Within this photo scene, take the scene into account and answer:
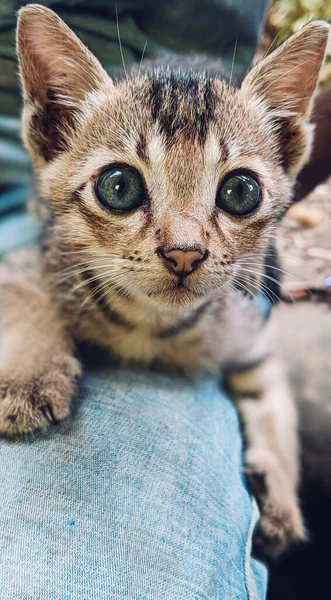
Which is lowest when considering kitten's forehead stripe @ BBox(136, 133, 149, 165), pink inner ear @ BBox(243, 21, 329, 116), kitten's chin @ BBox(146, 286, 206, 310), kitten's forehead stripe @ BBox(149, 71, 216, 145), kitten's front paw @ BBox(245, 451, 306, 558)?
kitten's front paw @ BBox(245, 451, 306, 558)

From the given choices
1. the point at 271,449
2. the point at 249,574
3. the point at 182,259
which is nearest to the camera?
the point at 182,259

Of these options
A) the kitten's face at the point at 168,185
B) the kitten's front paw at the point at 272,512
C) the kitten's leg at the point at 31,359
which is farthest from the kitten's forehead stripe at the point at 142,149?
the kitten's front paw at the point at 272,512

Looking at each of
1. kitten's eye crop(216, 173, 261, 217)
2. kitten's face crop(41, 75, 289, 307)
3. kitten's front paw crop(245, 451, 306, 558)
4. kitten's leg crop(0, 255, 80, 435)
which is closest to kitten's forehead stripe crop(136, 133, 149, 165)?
kitten's face crop(41, 75, 289, 307)

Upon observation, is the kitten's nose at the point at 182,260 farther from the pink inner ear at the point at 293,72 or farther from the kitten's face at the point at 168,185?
the pink inner ear at the point at 293,72

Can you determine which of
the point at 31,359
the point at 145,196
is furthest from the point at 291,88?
the point at 31,359

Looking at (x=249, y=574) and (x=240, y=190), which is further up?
(x=240, y=190)

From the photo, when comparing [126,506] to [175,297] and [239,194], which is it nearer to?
[175,297]

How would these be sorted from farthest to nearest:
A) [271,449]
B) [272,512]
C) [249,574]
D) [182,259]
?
[271,449]
[272,512]
[249,574]
[182,259]

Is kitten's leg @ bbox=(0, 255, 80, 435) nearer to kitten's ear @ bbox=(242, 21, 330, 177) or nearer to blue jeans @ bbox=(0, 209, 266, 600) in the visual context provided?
blue jeans @ bbox=(0, 209, 266, 600)
